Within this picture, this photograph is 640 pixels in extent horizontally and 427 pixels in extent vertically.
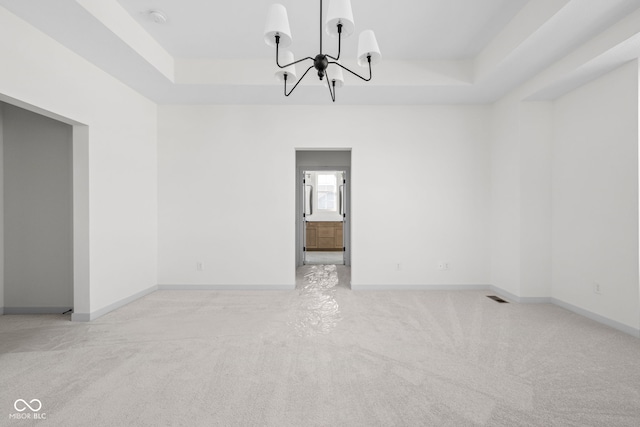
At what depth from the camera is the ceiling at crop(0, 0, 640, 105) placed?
249 centimetres

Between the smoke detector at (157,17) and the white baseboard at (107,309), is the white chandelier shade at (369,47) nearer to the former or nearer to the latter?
the smoke detector at (157,17)

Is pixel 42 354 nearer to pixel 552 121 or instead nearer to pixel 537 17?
pixel 537 17

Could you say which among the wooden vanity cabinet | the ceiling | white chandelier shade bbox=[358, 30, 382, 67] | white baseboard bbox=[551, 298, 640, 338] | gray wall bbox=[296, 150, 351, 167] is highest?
the ceiling

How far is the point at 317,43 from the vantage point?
3.29 m

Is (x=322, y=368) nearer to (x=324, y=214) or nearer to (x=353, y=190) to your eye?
(x=353, y=190)

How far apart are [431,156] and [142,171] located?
4.06 metres

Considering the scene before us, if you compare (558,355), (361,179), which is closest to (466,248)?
(361,179)

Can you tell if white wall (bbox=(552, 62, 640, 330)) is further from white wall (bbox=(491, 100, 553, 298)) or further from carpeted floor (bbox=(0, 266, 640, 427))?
carpeted floor (bbox=(0, 266, 640, 427))

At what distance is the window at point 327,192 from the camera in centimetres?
934

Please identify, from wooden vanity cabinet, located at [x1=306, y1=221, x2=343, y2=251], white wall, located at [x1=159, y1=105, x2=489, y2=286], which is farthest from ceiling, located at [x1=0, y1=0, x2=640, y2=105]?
wooden vanity cabinet, located at [x1=306, y1=221, x2=343, y2=251]

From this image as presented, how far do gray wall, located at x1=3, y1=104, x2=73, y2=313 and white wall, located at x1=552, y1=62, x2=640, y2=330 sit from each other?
5.64 meters

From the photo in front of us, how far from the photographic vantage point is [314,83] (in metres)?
3.69

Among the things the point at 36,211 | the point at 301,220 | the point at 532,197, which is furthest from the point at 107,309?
the point at 532,197

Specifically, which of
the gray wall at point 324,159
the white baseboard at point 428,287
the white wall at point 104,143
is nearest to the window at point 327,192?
the gray wall at point 324,159
